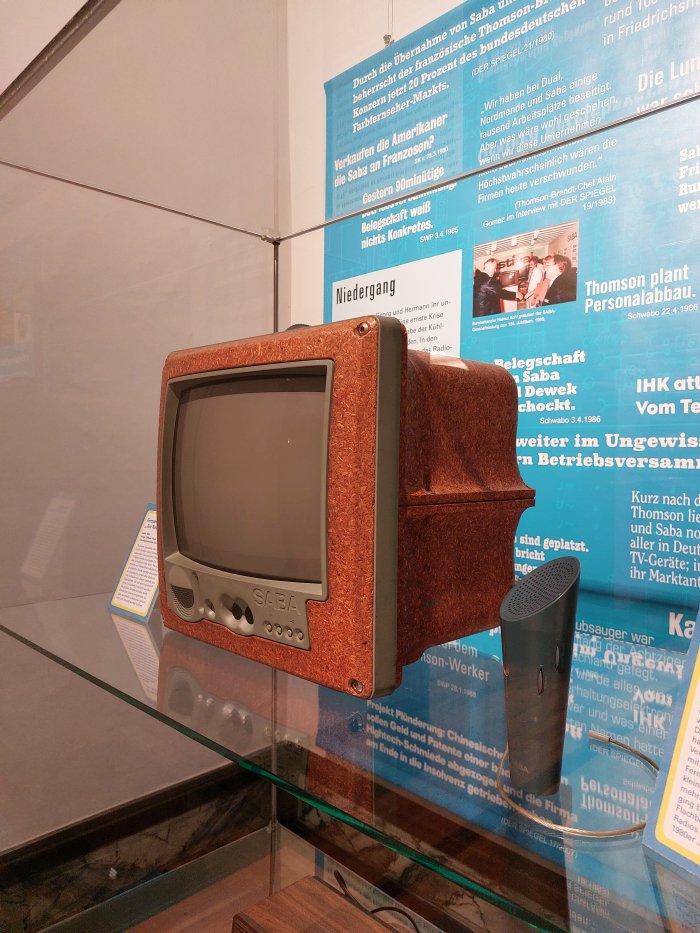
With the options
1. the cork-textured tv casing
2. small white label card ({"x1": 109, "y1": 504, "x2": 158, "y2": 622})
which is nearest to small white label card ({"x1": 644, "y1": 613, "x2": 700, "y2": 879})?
the cork-textured tv casing

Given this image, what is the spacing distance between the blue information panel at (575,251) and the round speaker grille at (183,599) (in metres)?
0.39

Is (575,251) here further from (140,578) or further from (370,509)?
(140,578)

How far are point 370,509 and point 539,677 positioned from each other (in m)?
0.18

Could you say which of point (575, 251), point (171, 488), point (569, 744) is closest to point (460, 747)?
point (569, 744)

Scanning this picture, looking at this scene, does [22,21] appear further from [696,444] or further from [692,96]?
[696,444]

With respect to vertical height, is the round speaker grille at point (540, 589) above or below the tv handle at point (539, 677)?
above

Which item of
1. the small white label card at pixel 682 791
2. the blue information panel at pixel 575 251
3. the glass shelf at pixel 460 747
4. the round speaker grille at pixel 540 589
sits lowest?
the glass shelf at pixel 460 747

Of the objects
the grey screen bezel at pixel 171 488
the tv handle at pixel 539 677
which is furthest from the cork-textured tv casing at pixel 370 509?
the tv handle at pixel 539 677

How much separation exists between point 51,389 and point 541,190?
83cm

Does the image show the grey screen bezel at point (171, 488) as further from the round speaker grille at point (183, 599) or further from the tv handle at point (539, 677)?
the tv handle at point (539, 677)

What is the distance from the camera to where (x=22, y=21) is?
1.30m

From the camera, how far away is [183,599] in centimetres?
76

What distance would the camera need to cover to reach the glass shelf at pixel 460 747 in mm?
375

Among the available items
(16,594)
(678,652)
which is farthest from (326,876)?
(678,652)
